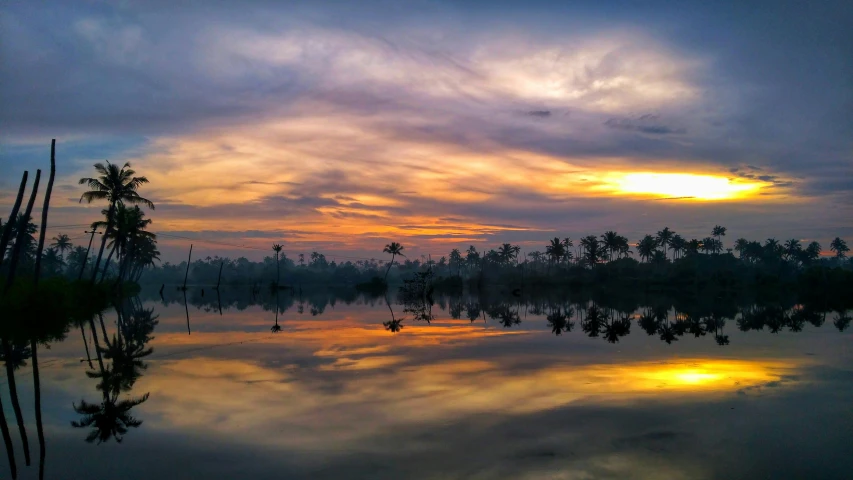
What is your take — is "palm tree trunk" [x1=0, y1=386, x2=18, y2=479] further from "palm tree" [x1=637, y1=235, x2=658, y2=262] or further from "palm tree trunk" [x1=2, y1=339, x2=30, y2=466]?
"palm tree" [x1=637, y1=235, x2=658, y2=262]

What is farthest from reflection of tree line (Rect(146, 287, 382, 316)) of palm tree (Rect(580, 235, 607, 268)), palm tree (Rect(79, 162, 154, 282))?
palm tree (Rect(580, 235, 607, 268))

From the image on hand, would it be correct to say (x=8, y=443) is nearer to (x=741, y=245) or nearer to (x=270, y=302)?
(x=270, y=302)

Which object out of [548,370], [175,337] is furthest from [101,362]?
[548,370]

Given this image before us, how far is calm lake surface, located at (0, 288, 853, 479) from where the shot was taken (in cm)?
788

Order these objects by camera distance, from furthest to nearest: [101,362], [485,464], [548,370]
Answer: [101,362] < [548,370] < [485,464]

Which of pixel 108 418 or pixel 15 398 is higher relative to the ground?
pixel 108 418

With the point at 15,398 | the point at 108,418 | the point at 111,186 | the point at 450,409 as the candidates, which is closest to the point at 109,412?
the point at 108,418

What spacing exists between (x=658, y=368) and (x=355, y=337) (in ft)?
43.5

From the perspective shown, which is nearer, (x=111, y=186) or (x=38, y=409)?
(x=38, y=409)

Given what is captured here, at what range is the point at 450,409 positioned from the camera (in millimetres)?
10930

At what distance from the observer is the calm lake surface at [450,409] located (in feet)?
25.9

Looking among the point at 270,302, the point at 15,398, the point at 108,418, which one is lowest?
the point at 15,398

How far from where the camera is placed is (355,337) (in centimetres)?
2481

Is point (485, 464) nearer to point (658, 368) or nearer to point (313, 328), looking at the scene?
point (658, 368)
